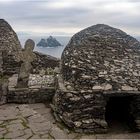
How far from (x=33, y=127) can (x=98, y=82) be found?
7.02 ft

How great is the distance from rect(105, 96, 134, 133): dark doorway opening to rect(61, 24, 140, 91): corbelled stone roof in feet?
2.31

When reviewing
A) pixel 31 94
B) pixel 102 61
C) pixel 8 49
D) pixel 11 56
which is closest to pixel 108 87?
pixel 102 61

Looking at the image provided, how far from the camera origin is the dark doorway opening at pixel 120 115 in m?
8.45

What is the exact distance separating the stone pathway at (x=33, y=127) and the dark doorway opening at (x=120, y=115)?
1.50 feet

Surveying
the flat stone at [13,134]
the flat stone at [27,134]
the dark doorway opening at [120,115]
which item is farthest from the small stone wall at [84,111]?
the flat stone at [13,134]

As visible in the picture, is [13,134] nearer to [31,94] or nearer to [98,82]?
[98,82]

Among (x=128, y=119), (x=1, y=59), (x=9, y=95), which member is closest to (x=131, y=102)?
(x=128, y=119)

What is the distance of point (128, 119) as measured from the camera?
871cm

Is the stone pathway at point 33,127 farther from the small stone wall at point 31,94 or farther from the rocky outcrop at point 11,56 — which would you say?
the rocky outcrop at point 11,56

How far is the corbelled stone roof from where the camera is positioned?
8.55m

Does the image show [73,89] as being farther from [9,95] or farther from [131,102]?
[9,95]

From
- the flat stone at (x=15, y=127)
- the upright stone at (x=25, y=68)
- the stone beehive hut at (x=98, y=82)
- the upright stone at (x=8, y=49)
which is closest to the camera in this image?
the flat stone at (x=15, y=127)

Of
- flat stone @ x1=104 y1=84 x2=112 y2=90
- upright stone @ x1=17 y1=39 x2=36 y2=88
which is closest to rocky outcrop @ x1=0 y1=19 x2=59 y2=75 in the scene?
upright stone @ x1=17 y1=39 x2=36 y2=88

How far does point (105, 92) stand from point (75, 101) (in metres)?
0.83
